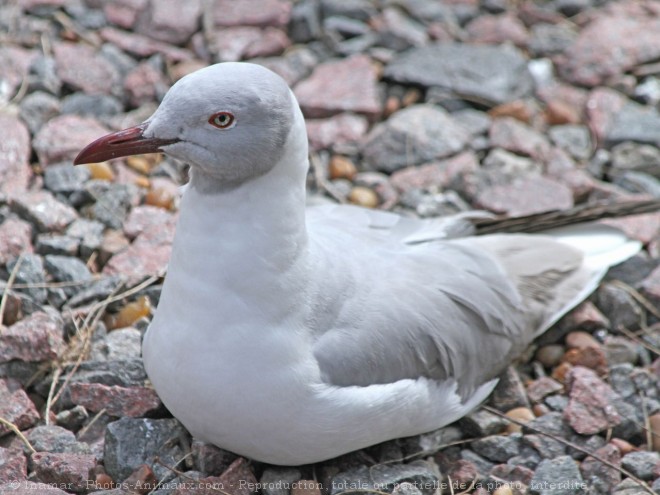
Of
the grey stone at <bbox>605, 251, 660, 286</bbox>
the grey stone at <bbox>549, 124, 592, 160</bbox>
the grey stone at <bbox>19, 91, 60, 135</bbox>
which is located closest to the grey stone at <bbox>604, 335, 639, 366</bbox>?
the grey stone at <bbox>605, 251, 660, 286</bbox>

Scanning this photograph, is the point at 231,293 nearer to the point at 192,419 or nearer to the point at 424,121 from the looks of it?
the point at 192,419

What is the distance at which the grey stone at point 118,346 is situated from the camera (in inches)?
157

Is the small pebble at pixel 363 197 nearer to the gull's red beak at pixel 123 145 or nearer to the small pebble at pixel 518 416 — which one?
the small pebble at pixel 518 416

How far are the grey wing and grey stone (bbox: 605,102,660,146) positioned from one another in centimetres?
140

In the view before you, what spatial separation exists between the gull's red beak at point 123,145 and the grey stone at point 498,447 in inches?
65.5

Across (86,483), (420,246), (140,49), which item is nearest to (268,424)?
(86,483)

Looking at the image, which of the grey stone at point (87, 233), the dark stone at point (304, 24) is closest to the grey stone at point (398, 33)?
the dark stone at point (304, 24)

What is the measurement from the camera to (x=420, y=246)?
13.2ft

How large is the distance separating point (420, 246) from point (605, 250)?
104 centimetres

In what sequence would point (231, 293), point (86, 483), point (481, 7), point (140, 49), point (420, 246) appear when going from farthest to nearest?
point (481, 7) < point (140, 49) < point (420, 246) < point (86, 483) < point (231, 293)

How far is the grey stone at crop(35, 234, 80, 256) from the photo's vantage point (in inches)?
171

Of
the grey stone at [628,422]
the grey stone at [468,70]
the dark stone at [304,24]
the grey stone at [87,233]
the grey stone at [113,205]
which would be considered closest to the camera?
the grey stone at [628,422]

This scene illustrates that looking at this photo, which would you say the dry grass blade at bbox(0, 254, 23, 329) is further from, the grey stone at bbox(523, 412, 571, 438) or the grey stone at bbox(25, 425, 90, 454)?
the grey stone at bbox(523, 412, 571, 438)

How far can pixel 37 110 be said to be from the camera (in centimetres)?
515
